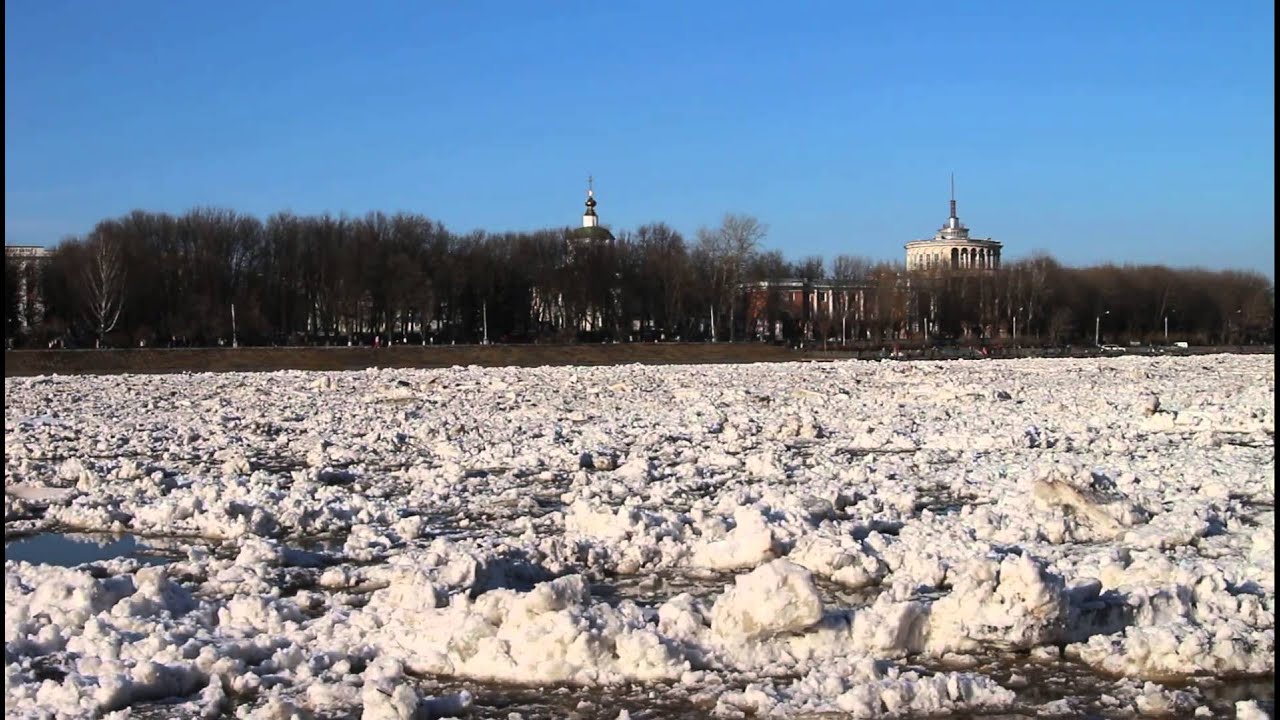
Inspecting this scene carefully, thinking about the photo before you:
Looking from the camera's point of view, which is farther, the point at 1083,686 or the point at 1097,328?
the point at 1097,328

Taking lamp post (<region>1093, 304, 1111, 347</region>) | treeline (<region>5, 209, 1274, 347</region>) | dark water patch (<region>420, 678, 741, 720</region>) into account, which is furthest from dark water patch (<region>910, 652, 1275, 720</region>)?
lamp post (<region>1093, 304, 1111, 347</region>)

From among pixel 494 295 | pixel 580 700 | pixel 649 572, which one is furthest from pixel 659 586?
pixel 494 295

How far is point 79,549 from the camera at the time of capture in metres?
10.3

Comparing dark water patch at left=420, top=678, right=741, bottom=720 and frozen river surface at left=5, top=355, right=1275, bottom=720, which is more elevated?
frozen river surface at left=5, top=355, right=1275, bottom=720

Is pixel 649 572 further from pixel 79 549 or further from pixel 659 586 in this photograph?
pixel 79 549

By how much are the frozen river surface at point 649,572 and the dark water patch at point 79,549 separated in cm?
4

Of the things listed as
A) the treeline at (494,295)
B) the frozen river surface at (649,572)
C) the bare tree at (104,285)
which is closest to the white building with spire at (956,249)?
the treeline at (494,295)

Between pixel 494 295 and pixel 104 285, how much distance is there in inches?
788

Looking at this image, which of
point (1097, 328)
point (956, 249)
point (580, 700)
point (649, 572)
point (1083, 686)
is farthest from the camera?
point (956, 249)

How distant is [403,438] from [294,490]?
18.6 ft

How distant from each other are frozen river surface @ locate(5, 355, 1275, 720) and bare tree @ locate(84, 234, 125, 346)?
1565 inches

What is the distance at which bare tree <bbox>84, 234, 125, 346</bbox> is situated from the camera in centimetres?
5562

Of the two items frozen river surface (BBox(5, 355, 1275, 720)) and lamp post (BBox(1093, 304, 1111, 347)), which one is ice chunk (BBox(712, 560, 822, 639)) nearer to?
frozen river surface (BBox(5, 355, 1275, 720))

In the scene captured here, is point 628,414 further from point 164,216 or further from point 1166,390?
point 164,216
